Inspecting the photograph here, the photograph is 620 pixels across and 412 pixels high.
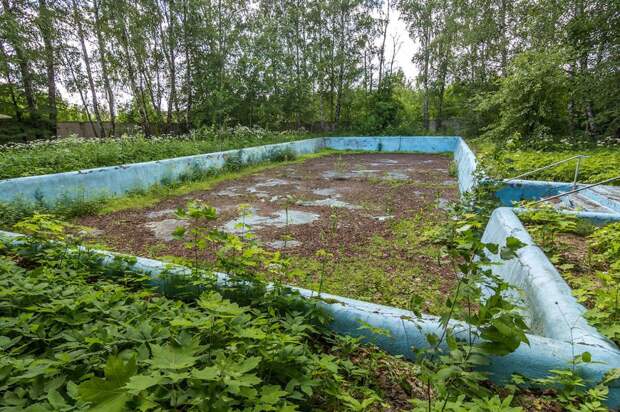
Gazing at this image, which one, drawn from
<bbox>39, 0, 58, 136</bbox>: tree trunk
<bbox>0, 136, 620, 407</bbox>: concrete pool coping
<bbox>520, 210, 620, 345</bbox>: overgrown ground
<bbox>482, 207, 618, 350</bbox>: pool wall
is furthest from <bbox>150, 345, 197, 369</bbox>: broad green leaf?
<bbox>39, 0, 58, 136</bbox>: tree trunk

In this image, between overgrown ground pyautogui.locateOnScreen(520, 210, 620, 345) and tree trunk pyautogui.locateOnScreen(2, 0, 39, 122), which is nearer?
overgrown ground pyautogui.locateOnScreen(520, 210, 620, 345)

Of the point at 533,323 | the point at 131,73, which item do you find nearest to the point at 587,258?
the point at 533,323

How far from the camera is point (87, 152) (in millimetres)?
6266

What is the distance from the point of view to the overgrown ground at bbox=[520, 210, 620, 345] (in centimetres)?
153

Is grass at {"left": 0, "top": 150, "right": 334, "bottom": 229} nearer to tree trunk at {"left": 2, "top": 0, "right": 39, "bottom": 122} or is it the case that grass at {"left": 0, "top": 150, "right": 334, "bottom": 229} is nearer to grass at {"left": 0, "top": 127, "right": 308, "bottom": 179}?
grass at {"left": 0, "top": 127, "right": 308, "bottom": 179}

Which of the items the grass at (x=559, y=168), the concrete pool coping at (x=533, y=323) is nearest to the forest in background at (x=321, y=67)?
the grass at (x=559, y=168)

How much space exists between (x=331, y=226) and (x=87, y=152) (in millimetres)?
5330

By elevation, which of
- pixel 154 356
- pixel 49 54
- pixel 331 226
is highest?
pixel 49 54

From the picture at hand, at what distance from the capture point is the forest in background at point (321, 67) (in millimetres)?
9969

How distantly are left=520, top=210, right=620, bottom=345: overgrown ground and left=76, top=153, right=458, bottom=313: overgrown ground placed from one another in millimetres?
799

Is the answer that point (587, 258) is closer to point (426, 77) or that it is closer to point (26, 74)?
point (26, 74)

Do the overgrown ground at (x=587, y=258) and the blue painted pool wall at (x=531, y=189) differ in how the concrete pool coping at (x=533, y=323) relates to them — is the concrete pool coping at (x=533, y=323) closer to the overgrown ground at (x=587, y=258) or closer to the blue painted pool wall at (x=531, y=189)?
the overgrown ground at (x=587, y=258)

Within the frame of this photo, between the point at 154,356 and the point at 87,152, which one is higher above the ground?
the point at 87,152

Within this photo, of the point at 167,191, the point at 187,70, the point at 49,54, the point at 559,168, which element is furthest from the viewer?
the point at 187,70
